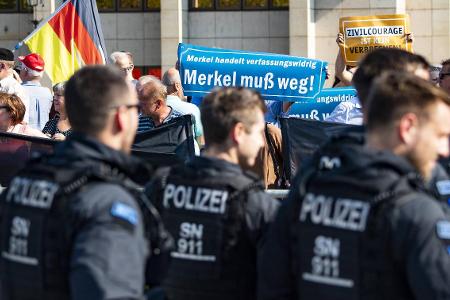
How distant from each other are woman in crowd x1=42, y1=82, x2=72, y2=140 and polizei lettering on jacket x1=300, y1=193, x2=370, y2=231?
223 inches

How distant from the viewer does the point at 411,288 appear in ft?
12.0

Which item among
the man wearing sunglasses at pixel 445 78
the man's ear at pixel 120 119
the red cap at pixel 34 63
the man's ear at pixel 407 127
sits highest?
the red cap at pixel 34 63

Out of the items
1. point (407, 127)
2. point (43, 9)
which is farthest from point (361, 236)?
point (43, 9)

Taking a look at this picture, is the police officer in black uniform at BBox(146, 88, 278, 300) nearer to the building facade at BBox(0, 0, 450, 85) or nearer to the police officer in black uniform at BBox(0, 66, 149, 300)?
the police officer in black uniform at BBox(0, 66, 149, 300)

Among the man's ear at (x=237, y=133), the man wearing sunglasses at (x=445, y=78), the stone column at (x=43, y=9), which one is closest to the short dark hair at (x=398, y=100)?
the man's ear at (x=237, y=133)

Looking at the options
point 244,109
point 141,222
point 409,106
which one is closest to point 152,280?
point 141,222

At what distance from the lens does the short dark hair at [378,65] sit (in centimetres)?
460

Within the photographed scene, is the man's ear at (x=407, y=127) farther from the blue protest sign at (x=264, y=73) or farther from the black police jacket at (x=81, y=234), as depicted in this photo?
the blue protest sign at (x=264, y=73)

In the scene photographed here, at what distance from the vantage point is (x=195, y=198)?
4.88 m

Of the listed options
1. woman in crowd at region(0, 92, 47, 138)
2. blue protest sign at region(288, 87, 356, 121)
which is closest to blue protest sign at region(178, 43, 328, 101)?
blue protest sign at region(288, 87, 356, 121)

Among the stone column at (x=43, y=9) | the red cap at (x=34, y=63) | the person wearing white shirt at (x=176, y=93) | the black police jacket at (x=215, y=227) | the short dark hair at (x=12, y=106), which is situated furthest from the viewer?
the stone column at (x=43, y=9)

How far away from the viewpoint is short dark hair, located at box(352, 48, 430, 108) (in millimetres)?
A: 4602

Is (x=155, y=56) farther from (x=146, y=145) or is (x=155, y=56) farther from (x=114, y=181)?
(x=114, y=181)

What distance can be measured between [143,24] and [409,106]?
21459 mm
